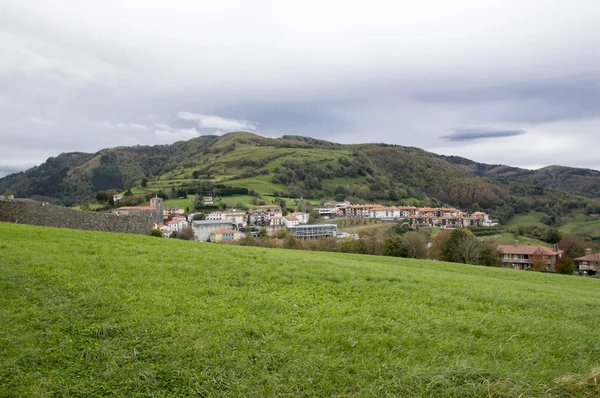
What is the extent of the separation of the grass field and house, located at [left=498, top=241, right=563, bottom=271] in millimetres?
59533

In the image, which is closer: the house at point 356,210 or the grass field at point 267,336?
the grass field at point 267,336

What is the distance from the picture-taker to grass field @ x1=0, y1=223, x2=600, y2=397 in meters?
4.43

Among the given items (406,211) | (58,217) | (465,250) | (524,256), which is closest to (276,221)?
(406,211)

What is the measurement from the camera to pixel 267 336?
5520mm

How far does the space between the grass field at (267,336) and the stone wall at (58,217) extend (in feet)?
41.9

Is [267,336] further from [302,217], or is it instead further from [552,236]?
[552,236]

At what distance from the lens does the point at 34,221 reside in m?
20.2

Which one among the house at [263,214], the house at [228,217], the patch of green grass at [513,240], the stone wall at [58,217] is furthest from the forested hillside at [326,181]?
the stone wall at [58,217]

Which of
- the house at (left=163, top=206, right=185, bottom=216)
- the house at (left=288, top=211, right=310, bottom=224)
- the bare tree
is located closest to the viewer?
the bare tree

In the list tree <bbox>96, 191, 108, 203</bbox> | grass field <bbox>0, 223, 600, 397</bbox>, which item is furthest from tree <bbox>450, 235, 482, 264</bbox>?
tree <bbox>96, 191, 108, 203</bbox>

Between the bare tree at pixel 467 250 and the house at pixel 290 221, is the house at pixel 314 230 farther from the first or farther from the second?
the bare tree at pixel 467 250

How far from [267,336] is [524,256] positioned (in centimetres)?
6910

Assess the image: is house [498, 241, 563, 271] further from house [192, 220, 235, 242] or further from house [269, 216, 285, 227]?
house [192, 220, 235, 242]

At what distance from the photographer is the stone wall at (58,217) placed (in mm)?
19750
